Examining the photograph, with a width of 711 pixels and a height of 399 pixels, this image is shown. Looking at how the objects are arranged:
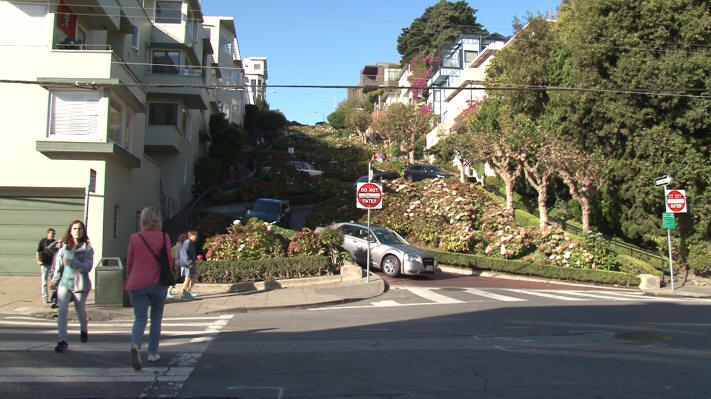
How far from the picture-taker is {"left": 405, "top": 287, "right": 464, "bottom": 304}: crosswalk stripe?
1479 cm

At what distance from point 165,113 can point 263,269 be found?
15892 millimetres

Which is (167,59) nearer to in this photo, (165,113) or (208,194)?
(165,113)

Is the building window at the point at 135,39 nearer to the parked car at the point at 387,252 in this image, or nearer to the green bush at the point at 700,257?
the parked car at the point at 387,252

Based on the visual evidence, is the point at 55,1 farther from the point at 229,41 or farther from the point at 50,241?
the point at 229,41

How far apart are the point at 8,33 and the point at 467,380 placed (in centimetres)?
1769

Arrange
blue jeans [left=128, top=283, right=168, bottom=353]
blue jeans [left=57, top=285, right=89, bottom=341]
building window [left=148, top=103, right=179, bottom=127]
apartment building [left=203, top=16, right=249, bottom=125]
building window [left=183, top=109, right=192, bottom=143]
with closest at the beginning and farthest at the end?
blue jeans [left=128, top=283, right=168, bottom=353]
blue jeans [left=57, top=285, right=89, bottom=341]
building window [left=148, top=103, right=179, bottom=127]
building window [left=183, top=109, right=192, bottom=143]
apartment building [left=203, top=16, right=249, bottom=125]

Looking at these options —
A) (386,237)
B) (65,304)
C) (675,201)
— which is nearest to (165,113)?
(386,237)

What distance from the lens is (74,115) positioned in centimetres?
1748

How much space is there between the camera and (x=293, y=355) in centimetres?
756

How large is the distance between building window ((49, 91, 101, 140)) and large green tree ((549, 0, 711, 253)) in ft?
58.1

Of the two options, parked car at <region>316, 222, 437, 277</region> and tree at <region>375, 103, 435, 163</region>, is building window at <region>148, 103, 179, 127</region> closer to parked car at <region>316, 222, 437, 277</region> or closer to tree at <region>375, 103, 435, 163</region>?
parked car at <region>316, 222, 437, 277</region>

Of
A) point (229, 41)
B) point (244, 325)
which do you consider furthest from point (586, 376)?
point (229, 41)

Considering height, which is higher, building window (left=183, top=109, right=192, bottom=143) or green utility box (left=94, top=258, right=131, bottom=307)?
building window (left=183, top=109, right=192, bottom=143)

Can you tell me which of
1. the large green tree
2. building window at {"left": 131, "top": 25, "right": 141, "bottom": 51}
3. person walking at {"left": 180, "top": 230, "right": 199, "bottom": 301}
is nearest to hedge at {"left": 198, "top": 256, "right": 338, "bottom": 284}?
person walking at {"left": 180, "top": 230, "right": 199, "bottom": 301}
